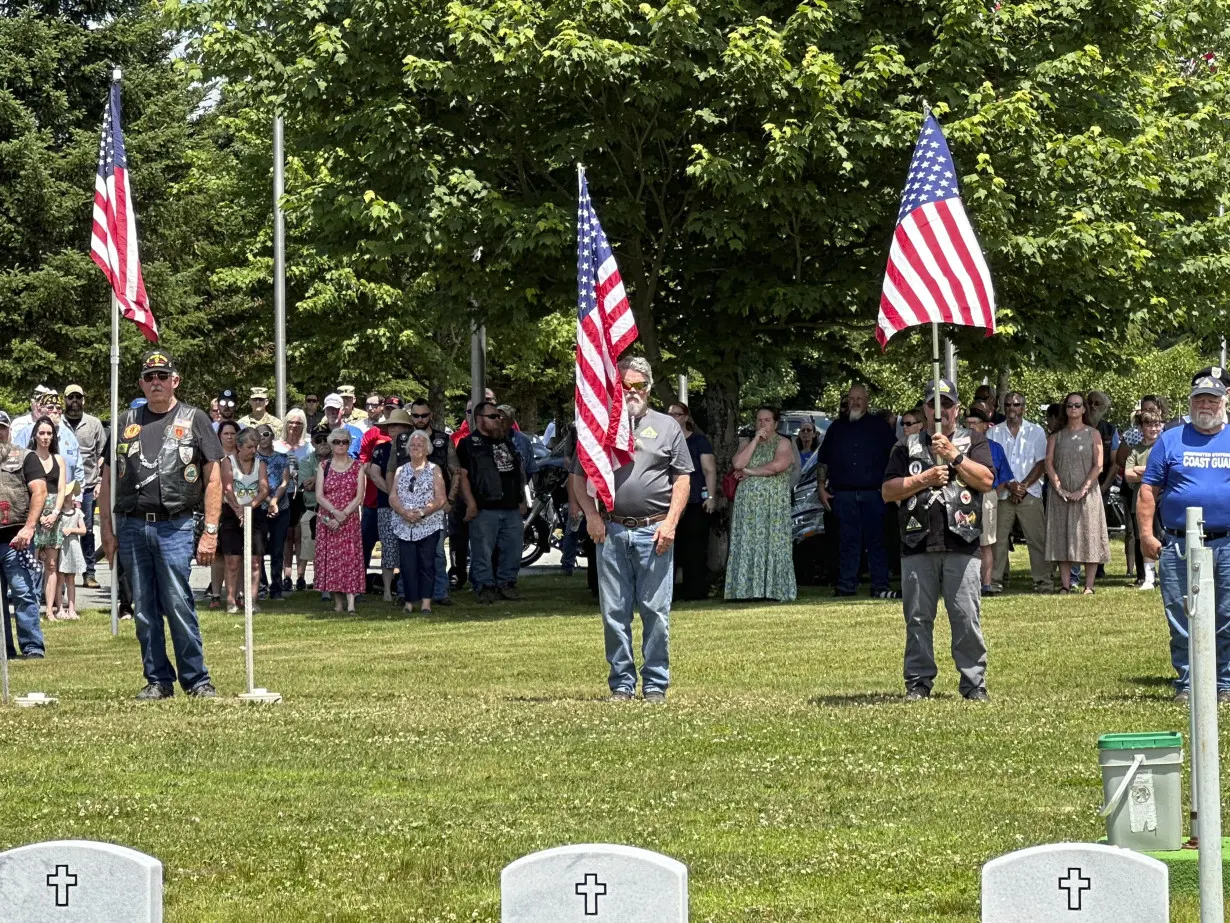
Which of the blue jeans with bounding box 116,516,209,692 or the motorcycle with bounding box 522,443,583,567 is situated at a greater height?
the motorcycle with bounding box 522,443,583,567

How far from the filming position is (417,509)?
20234 mm

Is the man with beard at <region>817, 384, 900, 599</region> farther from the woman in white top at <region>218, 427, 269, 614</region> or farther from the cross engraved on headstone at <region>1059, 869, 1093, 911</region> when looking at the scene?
the cross engraved on headstone at <region>1059, 869, 1093, 911</region>

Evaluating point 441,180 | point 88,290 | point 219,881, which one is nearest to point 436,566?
point 441,180

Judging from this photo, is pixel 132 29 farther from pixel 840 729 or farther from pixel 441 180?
pixel 840 729

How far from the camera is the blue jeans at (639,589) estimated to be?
12180 millimetres

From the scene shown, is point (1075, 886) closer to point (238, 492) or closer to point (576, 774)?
point (576, 774)

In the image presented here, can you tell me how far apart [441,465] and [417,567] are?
1.35m

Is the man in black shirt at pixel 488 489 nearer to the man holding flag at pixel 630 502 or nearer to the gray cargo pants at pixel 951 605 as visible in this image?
the man holding flag at pixel 630 502

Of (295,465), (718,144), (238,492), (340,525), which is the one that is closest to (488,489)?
(340,525)

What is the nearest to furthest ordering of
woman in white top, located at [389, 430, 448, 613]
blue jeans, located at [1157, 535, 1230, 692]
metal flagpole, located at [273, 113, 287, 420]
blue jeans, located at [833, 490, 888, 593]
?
1. blue jeans, located at [1157, 535, 1230, 692]
2. woman in white top, located at [389, 430, 448, 613]
3. blue jeans, located at [833, 490, 888, 593]
4. metal flagpole, located at [273, 113, 287, 420]

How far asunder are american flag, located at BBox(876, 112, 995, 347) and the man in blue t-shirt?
131 centimetres

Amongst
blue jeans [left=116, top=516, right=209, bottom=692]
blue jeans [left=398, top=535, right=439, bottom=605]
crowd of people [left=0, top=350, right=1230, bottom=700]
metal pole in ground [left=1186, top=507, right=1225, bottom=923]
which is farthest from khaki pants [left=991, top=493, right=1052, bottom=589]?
metal pole in ground [left=1186, top=507, right=1225, bottom=923]

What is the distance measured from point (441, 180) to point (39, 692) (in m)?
8.99

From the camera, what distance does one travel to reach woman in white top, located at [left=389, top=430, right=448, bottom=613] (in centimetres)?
2025
